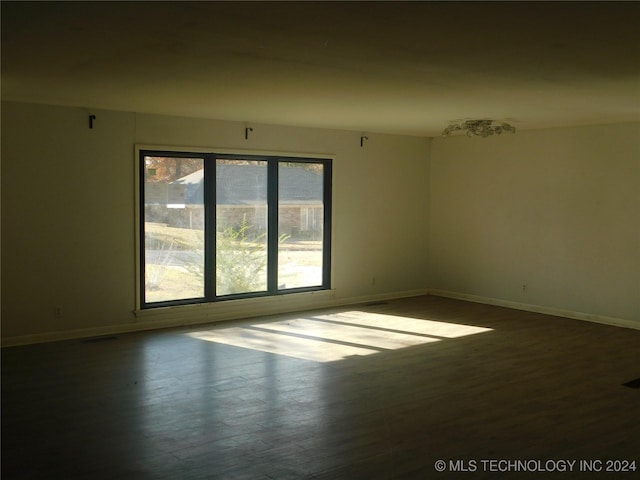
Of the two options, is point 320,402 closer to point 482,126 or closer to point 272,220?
point 272,220

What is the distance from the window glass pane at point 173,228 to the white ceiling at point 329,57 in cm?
83

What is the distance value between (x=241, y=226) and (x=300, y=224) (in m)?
0.88

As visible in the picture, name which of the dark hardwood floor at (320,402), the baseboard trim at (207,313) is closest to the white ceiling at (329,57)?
the baseboard trim at (207,313)

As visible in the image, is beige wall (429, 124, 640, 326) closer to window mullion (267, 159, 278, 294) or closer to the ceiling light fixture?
Answer: the ceiling light fixture

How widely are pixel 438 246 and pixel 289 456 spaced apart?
627cm

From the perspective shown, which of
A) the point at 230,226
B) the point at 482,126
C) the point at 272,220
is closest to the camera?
the point at 482,126

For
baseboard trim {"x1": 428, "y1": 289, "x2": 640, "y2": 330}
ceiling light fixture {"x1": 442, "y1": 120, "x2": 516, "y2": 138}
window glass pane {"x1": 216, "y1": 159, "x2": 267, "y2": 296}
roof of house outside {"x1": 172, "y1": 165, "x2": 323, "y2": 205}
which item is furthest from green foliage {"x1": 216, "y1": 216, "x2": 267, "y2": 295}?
baseboard trim {"x1": 428, "y1": 289, "x2": 640, "y2": 330}

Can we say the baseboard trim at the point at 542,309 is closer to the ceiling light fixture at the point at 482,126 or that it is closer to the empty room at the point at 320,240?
the empty room at the point at 320,240

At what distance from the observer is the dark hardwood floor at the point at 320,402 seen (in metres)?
3.71

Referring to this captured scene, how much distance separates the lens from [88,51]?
3953mm

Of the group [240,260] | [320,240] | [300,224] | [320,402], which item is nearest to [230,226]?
[240,260]

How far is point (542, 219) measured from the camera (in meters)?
8.25

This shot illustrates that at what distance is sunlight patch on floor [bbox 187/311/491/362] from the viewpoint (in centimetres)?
630

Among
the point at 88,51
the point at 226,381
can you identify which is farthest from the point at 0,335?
the point at 88,51
